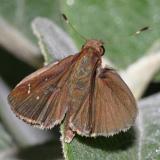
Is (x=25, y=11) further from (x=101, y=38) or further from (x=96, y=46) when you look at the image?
(x=96, y=46)

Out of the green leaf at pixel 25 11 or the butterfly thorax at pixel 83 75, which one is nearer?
the butterfly thorax at pixel 83 75

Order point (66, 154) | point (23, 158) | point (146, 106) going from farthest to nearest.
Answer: point (23, 158) < point (146, 106) < point (66, 154)

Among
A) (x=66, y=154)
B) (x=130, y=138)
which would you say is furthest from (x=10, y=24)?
(x=66, y=154)

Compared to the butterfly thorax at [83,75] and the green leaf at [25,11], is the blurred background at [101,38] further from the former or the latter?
the butterfly thorax at [83,75]

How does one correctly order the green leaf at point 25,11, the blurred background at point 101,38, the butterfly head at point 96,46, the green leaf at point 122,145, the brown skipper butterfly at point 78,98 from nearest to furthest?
1. the green leaf at point 122,145
2. the brown skipper butterfly at point 78,98
3. the butterfly head at point 96,46
4. the blurred background at point 101,38
5. the green leaf at point 25,11

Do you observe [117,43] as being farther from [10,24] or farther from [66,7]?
[10,24]

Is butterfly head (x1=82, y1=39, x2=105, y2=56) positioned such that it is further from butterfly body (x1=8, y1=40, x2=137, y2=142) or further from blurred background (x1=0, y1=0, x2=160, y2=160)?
blurred background (x1=0, y1=0, x2=160, y2=160)

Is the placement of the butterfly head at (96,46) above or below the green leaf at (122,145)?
above

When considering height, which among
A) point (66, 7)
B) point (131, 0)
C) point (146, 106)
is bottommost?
point (146, 106)

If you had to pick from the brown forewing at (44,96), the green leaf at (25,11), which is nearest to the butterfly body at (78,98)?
the brown forewing at (44,96)
